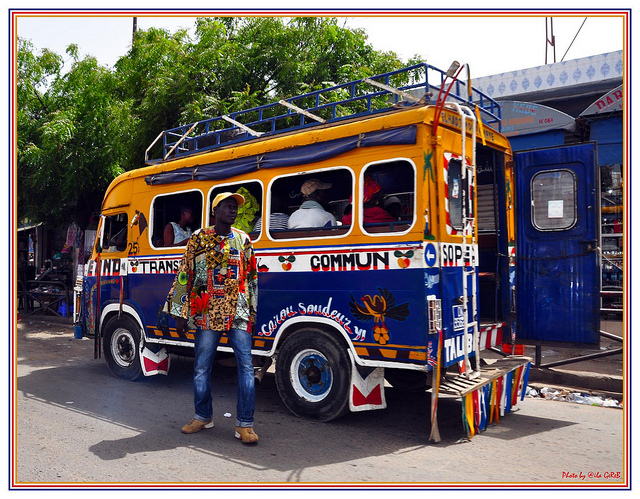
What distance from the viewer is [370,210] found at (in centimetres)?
514

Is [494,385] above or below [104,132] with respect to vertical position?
below

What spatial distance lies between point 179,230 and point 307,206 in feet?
6.35

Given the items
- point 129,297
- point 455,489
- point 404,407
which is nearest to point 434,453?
point 455,489

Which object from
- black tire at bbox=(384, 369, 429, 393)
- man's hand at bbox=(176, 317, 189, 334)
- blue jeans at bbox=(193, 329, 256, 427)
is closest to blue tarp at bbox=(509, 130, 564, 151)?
black tire at bbox=(384, 369, 429, 393)

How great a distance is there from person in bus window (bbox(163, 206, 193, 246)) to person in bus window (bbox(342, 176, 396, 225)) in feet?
7.69

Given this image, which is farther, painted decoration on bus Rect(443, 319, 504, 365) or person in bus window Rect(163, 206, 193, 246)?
person in bus window Rect(163, 206, 193, 246)

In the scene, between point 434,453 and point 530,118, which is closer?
point 434,453

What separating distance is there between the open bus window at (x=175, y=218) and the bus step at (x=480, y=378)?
3.44 meters

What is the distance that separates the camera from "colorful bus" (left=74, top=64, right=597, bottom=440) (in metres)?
4.73

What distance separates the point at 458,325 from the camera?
495 cm

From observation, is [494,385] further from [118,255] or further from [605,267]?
[605,267]

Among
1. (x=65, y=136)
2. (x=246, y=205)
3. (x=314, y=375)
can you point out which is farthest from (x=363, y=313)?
(x=65, y=136)

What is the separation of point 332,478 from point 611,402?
402 centimetres

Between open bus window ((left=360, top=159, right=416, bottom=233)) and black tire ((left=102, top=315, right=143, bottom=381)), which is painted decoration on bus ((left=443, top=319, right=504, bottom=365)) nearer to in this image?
open bus window ((left=360, top=159, right=416, bottom=233))
